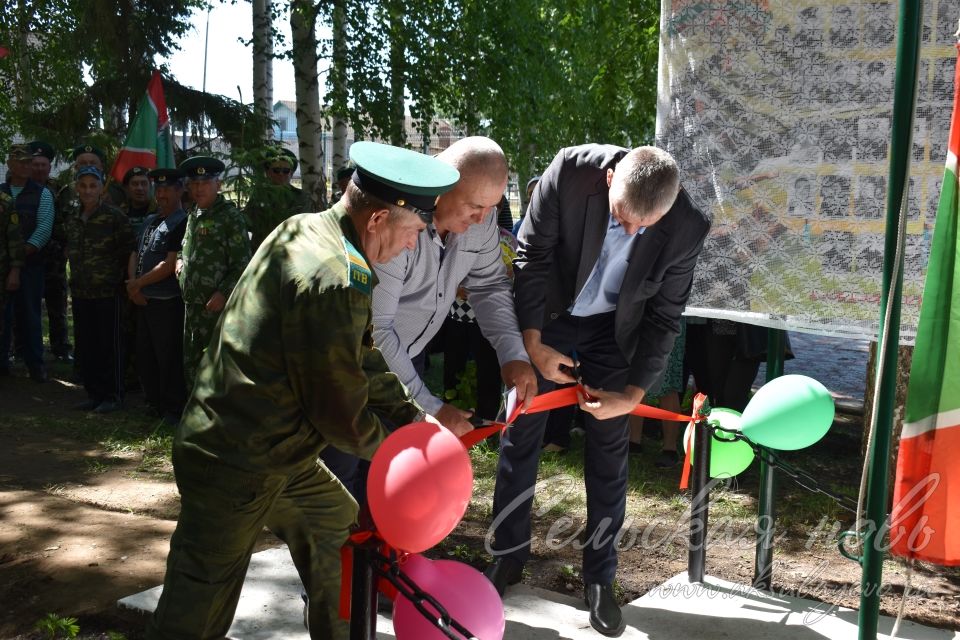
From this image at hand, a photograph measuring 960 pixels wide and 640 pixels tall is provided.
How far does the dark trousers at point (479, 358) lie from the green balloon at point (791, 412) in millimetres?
3414

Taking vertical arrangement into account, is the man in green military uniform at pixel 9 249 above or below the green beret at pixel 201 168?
below

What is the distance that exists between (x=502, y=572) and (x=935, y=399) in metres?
2.00

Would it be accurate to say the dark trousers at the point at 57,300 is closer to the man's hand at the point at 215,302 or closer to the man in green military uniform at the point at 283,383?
the man's hand at the point at 215,302

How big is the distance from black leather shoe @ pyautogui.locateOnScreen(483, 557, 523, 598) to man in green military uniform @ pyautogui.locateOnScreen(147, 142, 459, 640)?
154cm

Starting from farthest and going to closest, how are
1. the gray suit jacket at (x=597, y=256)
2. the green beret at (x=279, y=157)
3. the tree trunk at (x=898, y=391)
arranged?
the green beret at (x=279, y=157), the tree trunk at (x=898, y=391), the gray suit jacket at (x=597, y=256)

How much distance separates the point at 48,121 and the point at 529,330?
10.7m

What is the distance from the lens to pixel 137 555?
438cm

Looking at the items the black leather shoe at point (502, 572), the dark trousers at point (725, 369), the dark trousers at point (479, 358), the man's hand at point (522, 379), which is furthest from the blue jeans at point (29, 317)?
the man's hand at point (522, 379)

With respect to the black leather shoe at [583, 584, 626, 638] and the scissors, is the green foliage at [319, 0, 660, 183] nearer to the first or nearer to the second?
the scissors

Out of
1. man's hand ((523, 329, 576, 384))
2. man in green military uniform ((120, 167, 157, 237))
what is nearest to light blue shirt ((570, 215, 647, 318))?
man's hand ((523, 329, 576, 384))

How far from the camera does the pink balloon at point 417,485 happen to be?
2.27m

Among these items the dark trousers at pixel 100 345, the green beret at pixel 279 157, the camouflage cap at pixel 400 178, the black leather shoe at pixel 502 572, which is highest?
the green beret at pixel 279 157

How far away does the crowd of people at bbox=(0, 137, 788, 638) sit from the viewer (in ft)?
7.84

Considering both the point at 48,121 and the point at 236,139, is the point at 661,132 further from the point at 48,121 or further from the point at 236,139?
the point at 48,121
